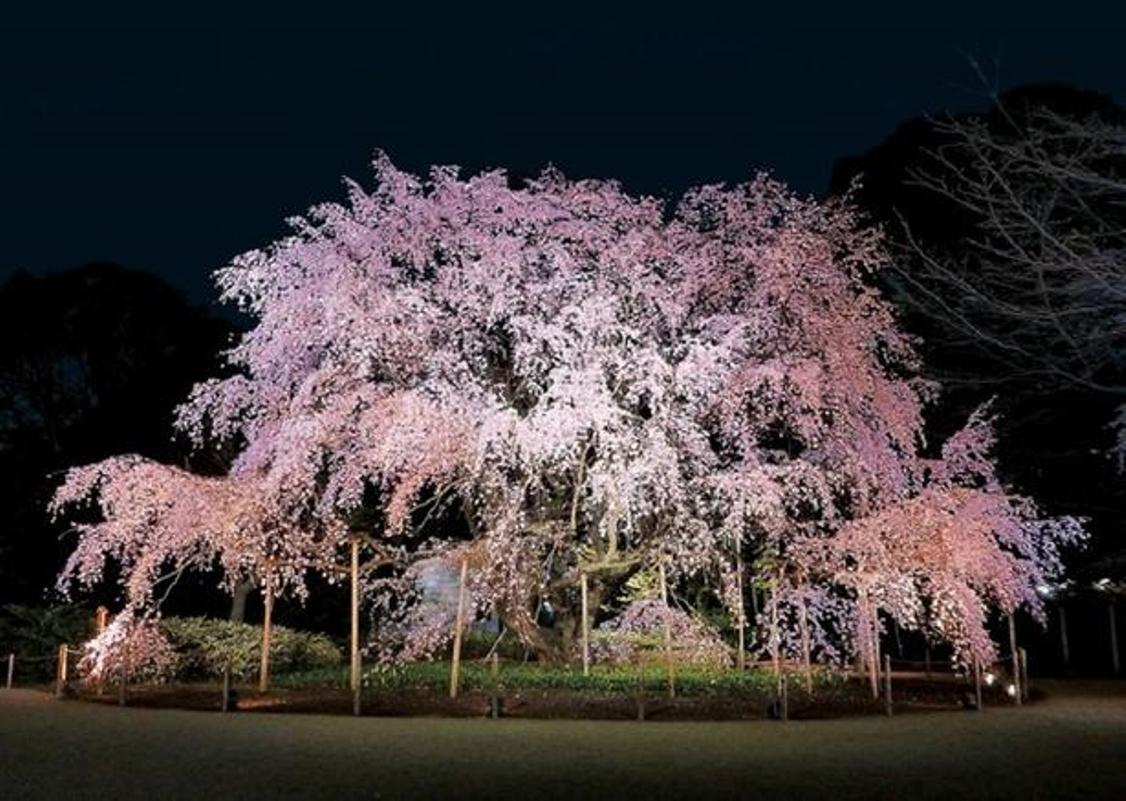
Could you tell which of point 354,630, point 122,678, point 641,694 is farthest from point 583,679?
point 122,678

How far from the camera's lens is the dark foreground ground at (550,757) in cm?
898

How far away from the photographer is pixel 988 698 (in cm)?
1778

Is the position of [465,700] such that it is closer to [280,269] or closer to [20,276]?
[280,269]

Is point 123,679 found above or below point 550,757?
above

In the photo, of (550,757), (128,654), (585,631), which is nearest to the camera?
(550,757)

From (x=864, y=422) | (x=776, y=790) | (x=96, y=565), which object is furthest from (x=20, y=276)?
(x=776, y=790)

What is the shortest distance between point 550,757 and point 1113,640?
19.7 m

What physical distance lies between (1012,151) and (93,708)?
13.6 metres

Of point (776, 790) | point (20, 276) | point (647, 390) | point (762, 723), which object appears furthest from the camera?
point (20, 276)

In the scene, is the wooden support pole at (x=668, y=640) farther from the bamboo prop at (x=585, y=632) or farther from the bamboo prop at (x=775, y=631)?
the bamboo prop at (x=775, y=631)

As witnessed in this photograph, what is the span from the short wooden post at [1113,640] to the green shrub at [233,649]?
16837 millimetres

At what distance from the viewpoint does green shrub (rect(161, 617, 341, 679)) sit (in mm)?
20219

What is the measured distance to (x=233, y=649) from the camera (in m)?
20.3

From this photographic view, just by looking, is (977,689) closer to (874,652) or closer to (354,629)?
(874,652)
